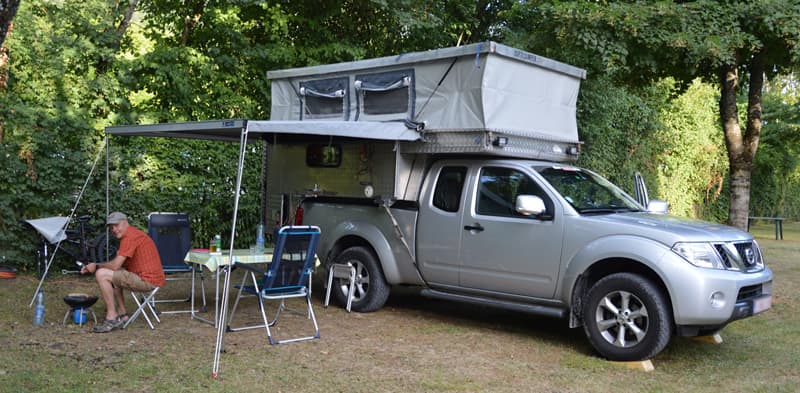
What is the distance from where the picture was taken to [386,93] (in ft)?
28.1

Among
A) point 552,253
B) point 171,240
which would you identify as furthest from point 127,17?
point 552,253

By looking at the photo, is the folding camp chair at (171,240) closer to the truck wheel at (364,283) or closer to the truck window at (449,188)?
the truck wheel at (364,283)

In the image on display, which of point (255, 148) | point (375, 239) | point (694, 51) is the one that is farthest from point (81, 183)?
point (694, 51)

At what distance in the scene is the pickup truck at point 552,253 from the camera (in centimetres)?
630

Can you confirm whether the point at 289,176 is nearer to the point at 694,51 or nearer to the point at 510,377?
the point at 510,377

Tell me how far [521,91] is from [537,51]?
3242 mm

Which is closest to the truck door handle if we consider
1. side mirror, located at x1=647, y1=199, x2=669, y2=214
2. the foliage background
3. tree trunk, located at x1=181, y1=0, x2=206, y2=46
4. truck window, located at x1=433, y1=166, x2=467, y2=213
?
truck window, located at x1=433, y1=166, x2=467, y2=213

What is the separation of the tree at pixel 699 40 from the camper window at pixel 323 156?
3.29 m

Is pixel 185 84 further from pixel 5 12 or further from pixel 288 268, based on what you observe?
pixel 5 12

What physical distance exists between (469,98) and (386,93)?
120cm

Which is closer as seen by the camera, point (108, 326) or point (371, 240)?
point (108, 326)

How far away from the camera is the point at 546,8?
972 cm

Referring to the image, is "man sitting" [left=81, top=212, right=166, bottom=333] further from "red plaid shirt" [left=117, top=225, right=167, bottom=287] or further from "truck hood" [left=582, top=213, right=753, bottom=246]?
"truck hood" [left=582, top=213, right=753, bottom=246]

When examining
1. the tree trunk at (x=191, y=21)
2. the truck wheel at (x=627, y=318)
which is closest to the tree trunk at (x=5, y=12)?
the truck wheel at (x=627, y=318)
